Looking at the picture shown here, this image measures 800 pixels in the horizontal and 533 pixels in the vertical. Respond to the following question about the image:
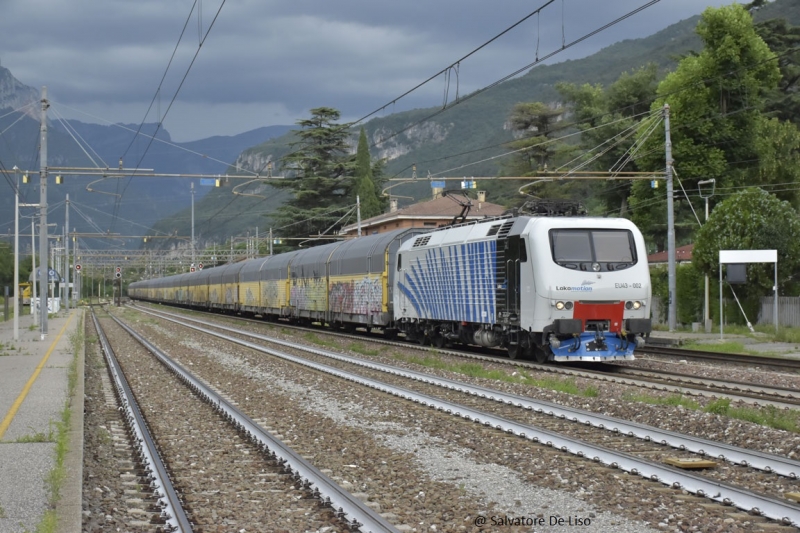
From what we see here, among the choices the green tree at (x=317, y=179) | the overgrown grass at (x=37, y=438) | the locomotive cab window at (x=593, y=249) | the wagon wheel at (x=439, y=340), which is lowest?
the overgrown grass at (x=37, y=438)

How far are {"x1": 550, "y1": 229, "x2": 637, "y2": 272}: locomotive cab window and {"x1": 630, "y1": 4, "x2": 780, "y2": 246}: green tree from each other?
32.4 metres

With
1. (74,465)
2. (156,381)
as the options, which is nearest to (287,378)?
(156,381)

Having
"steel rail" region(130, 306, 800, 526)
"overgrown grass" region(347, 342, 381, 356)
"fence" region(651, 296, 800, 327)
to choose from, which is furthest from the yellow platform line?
"fence" region(651, 296, 800, 327)

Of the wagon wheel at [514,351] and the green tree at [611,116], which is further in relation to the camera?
the green tree at [611,116]

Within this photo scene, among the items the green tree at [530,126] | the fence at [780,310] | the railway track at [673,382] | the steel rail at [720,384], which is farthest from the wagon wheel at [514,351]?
the green tree at [530,126]

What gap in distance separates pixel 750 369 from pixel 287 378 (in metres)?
9.66

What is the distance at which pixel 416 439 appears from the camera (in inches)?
438

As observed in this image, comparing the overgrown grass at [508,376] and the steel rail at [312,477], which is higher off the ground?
the overgrown grass at [508,376]

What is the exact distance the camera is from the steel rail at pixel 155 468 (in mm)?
7417

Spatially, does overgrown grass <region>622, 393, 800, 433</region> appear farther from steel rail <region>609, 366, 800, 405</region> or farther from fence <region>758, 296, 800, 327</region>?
fence <region>758, 296, 800, 327</region>

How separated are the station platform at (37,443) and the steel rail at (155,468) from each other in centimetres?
70

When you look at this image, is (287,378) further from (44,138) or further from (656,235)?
(656,235)

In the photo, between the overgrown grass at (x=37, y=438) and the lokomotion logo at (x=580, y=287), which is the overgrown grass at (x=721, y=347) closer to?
the lokomotion logo at (x=580, y=287)

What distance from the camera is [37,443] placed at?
1013 centimetres
